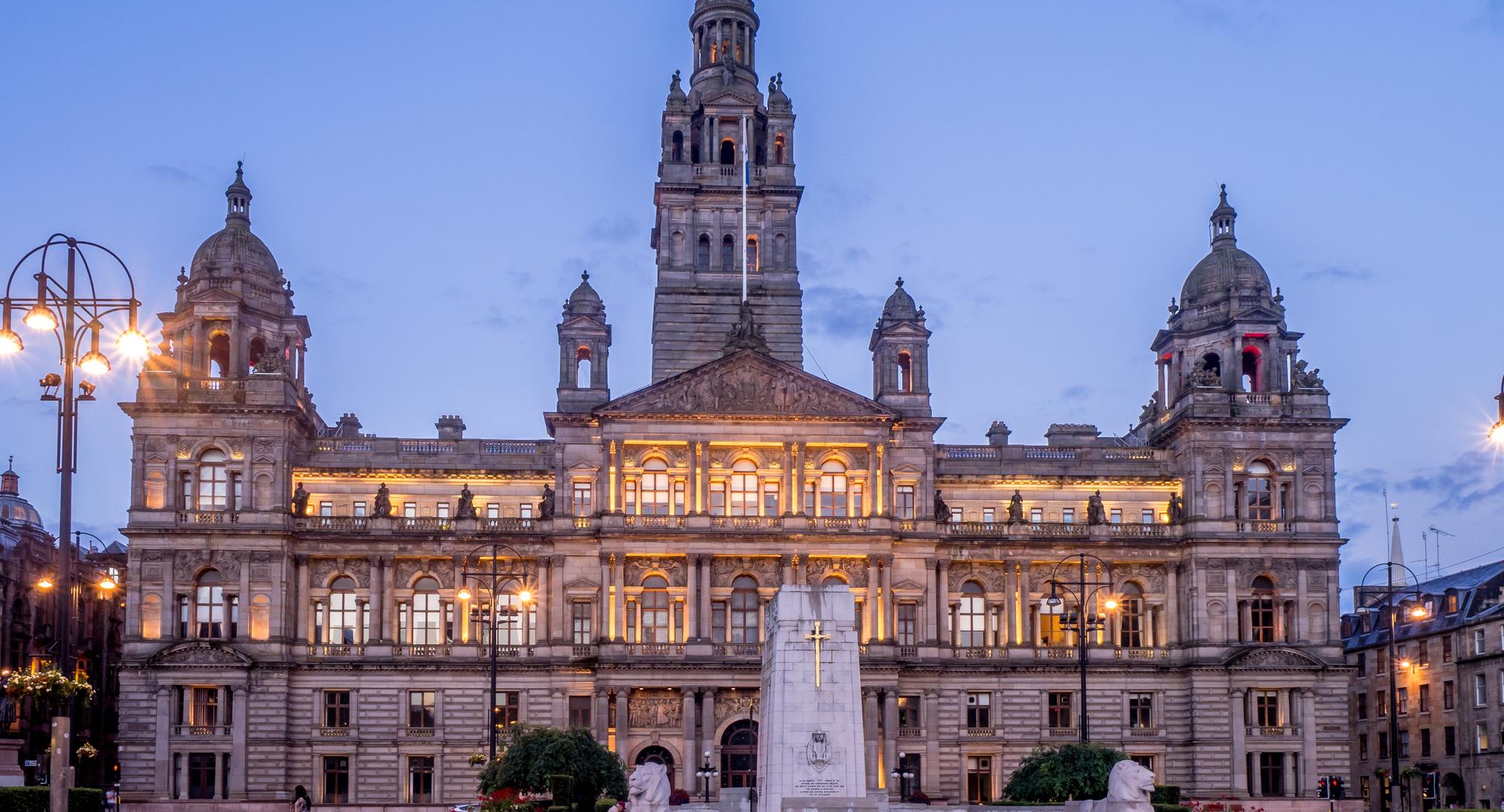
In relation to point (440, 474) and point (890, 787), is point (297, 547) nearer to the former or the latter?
point (440, 474)

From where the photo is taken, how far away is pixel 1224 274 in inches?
3794

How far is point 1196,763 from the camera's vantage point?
89688mm

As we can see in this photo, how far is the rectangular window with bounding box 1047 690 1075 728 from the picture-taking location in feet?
299

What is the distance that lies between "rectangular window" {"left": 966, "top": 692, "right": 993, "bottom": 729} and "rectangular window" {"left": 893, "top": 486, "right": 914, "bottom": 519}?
9586 millimetres

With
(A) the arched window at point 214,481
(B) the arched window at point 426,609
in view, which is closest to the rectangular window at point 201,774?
(B) the arched window at point 426,609

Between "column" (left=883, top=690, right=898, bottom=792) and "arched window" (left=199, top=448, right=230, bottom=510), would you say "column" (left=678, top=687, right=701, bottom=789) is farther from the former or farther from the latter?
"arched window" (left=199, top=448, right=230, bottom=510)

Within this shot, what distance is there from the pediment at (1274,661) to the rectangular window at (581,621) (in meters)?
32.0

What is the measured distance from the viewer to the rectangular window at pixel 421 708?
88875 millimetres

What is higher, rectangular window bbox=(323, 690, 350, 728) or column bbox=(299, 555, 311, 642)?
column bbox=(299, 555, 311, 642)

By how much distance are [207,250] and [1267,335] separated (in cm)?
5529

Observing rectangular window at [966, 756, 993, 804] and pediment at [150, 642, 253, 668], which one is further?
rectangular window at [966, 756, 993, 804]

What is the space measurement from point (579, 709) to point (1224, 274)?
41.0 metres

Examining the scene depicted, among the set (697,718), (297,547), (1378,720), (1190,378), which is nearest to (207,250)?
(297,547)

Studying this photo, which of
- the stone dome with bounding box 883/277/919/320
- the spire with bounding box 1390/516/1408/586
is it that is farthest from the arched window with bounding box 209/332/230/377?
the spire with bounding box 1390/516/1408/586
